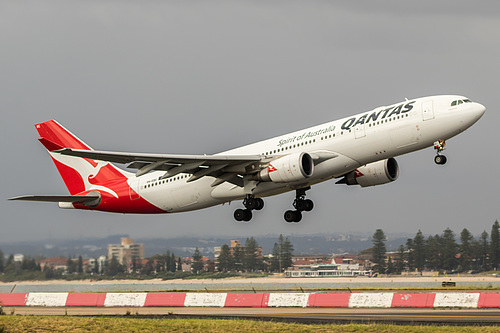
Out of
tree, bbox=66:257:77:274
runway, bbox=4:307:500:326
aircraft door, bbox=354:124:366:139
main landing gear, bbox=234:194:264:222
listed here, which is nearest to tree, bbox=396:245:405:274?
main landing gear, bbox=234:194:264:222

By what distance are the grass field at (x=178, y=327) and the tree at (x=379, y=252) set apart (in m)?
48.9

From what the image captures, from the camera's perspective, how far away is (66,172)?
53250mm

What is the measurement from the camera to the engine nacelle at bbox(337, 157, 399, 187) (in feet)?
149

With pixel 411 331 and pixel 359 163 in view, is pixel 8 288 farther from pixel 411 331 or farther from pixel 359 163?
pixel 411 331

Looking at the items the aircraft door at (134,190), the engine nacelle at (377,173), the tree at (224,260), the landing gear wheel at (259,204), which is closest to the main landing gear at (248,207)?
the landing gear wheel at (259,204)

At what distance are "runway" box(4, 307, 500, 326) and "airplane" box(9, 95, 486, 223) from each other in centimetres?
841

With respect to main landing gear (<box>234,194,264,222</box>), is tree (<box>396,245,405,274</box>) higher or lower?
lower

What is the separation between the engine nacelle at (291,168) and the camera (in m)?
40.1

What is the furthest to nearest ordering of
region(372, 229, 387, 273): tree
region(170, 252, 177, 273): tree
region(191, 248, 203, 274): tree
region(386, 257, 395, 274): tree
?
region(372, 229, 387, 273): tree → region(386, 257, 395, 274): tree → region(191, 248, 203, 274): tree → region(170, 252, 177, 273): tree

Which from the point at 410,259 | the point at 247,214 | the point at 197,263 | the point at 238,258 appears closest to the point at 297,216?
the point at 247,214

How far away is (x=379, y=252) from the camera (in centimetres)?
7556

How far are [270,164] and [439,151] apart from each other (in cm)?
931

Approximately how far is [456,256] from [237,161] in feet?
124

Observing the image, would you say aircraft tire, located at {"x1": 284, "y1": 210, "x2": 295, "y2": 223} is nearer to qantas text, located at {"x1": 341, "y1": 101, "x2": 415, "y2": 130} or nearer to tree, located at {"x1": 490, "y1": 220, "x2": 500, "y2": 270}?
qantas text, located at {"x1": 341, "y1": 101, "x2": 415, "y2": 130}
